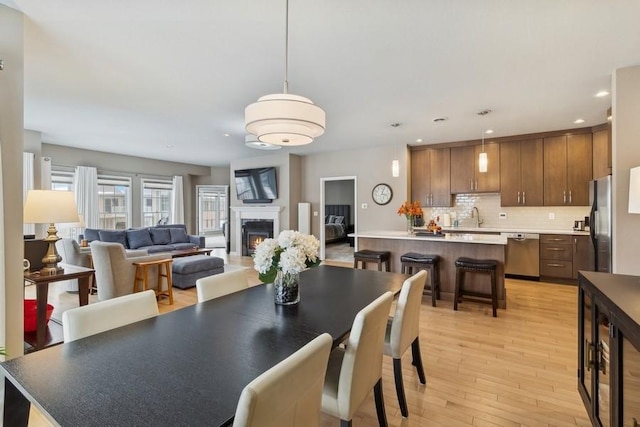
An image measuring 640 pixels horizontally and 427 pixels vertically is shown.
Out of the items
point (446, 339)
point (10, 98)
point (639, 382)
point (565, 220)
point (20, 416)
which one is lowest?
point (446, 339)

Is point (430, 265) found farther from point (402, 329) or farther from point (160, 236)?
point (160, 236)

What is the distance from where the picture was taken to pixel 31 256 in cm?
330

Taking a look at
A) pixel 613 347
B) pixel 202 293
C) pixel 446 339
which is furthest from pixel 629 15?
pixel 202 293

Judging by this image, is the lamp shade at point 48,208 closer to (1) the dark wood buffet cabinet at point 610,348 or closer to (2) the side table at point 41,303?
(2) the side table at point 41,303

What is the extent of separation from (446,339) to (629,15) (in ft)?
9.54

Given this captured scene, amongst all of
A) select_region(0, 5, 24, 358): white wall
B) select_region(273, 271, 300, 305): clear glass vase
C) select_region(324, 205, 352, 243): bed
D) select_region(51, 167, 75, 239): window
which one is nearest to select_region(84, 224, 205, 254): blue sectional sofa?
select_region(51, 167, 75, 239): window

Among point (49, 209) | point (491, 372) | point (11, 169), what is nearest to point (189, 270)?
point (49, 209)

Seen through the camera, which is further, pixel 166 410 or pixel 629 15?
pixel 629 15

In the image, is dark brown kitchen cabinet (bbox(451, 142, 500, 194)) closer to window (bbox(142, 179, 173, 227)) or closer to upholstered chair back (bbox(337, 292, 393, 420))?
upholstered chair back (bbox(337, 292, 393, 420))

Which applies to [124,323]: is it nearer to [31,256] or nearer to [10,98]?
[10,98]

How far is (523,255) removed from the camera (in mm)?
5336

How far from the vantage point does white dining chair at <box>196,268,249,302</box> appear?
199 centimetres

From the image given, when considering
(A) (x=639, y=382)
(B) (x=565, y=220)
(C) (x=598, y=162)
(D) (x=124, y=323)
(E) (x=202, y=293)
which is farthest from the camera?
(B) (x=565, y=220)

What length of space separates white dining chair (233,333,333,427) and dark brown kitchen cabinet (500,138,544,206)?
19.4 feet
